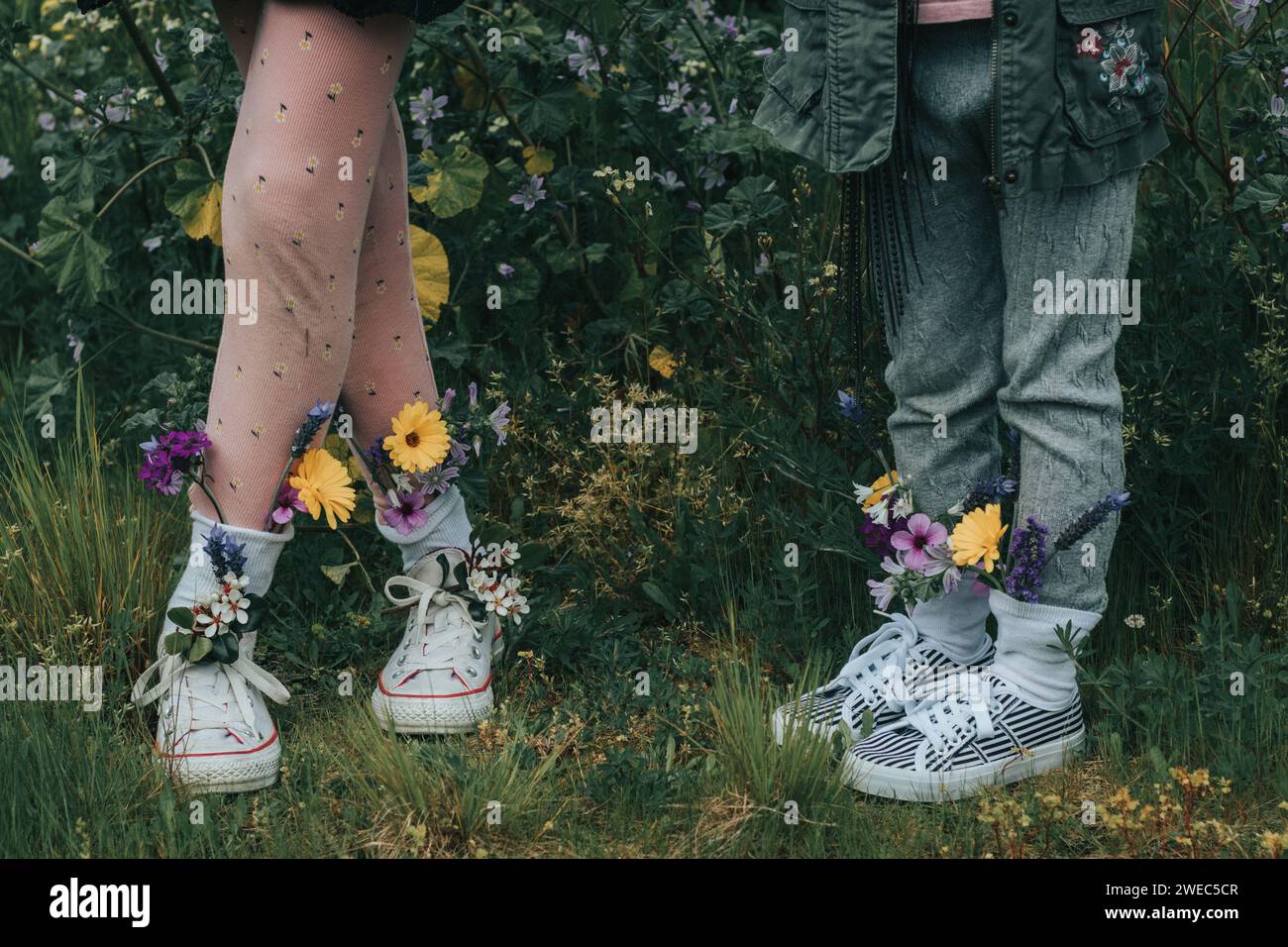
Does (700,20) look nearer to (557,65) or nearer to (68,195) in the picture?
(557,65)

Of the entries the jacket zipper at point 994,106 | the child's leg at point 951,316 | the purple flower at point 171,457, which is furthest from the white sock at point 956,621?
→ the purple flower at point 171,457

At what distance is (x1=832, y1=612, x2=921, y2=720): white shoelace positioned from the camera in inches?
87.1

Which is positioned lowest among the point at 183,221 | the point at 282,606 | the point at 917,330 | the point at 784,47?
the point at 282,606

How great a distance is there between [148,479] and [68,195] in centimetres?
115

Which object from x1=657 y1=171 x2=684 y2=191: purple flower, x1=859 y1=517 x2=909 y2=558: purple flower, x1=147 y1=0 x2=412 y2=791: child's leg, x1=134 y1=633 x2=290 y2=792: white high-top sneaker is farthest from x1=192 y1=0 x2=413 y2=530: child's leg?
x1=657 y1=171 x2=684 y2=191: purple flower

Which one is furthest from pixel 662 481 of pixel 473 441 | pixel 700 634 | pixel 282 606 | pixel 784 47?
pixel 784 47

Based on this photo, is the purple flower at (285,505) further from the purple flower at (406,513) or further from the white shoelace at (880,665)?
the white shoelace at (880,665)

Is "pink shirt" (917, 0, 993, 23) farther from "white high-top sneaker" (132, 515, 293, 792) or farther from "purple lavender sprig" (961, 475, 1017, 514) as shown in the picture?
"white high-top sneaker" (132, 515, 293, 792)

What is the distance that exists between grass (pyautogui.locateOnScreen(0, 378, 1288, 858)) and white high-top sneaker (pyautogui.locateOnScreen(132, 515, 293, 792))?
4 centimetres

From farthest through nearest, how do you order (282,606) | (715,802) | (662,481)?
(662,481) < (282,606) < (715,802)

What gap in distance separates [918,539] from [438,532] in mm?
780

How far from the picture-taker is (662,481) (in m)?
2.78

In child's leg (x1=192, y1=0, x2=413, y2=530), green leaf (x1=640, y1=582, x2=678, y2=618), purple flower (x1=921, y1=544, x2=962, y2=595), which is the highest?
child's leg (x1=192, y1=0, x2=413, y2=530)

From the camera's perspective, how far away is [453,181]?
9.47 feet
